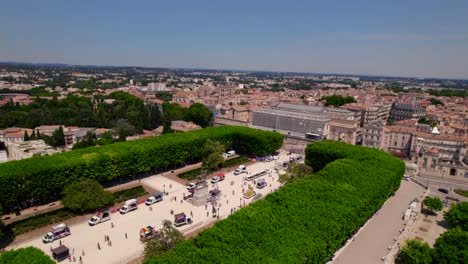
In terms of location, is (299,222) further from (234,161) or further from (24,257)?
(234,161)

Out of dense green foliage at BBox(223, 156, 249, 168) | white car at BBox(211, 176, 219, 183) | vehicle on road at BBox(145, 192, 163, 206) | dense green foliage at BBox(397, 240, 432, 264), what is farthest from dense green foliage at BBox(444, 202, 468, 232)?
vehicle on road at BBox(145, 192, 163, 206)

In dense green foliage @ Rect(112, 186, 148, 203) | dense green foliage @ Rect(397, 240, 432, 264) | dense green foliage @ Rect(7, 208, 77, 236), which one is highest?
dense green foliage @ Rect(397, 240, 432, 264)

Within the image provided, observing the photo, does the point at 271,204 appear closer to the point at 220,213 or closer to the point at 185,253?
the point at 185,253

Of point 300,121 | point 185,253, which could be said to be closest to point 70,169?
point 185,253

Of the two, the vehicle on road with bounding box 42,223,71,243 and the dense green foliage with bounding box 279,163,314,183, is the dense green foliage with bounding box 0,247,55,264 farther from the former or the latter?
the dense green foliage with bounding box 279,163,314,183

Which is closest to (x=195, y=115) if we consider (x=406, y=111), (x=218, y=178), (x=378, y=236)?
(x=218, y=178)
